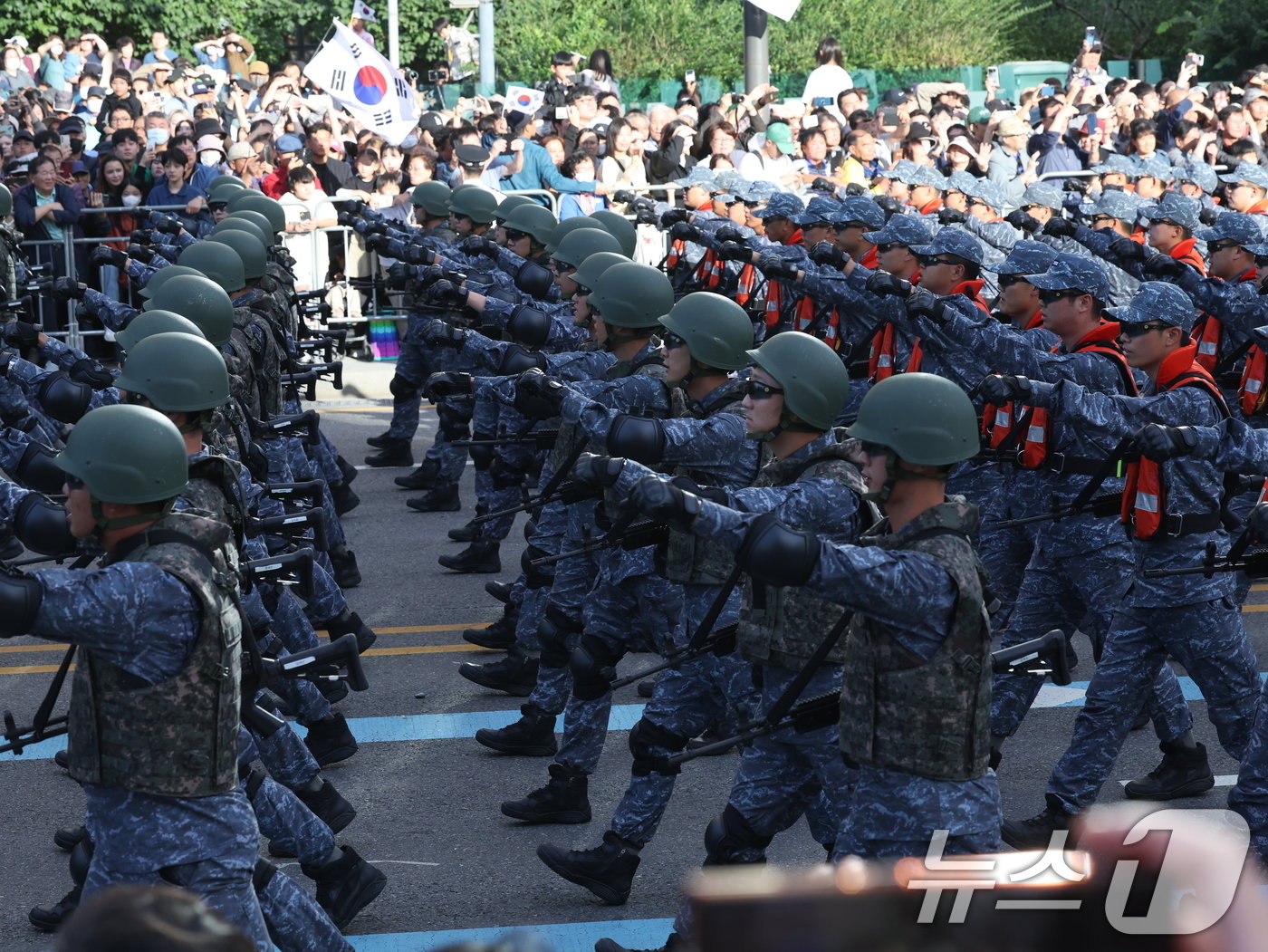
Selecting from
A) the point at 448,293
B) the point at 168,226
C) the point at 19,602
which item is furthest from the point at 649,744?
the point at 168,226

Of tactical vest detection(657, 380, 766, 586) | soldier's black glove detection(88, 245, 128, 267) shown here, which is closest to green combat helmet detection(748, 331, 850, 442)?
tactical vest detection(657, 380, 766, 586)

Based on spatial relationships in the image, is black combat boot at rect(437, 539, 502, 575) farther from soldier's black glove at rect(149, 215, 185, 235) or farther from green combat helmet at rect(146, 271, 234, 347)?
soldier's black glove at rect(149, 215, 185, 235)

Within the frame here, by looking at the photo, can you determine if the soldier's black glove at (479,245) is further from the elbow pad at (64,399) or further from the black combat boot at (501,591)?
the elbow pad at (64,399)

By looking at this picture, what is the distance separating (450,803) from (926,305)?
3.53 m

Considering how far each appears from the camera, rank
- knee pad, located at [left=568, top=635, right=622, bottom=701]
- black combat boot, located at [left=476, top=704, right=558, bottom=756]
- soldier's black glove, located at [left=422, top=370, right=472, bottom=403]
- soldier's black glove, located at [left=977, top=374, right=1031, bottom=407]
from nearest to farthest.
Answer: knee pad, located at [left=568, top=635, right=622, bottom=701] → soldier's black glove, located at [left=977, top=374, right=1031, bottom=407] → black combat boot, located at [left=476, top=704, right=558, bottom=756] → soldier's black glove, located at [left=422, top=370, right=472, bottom=403]

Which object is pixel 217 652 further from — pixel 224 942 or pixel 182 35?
pixel 182 35

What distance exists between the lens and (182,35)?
34.4 metres

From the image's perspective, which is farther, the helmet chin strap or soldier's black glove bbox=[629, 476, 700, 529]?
the helmet chin strap

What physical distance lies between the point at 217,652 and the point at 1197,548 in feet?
13.1

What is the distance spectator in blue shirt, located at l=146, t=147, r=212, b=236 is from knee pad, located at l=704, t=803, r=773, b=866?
12390 millimetres

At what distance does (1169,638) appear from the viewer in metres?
6.72

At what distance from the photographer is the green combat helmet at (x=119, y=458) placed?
15.4ft

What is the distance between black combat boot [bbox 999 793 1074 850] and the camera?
6574 millimetres

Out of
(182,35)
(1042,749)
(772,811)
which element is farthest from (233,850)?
(182,35)
